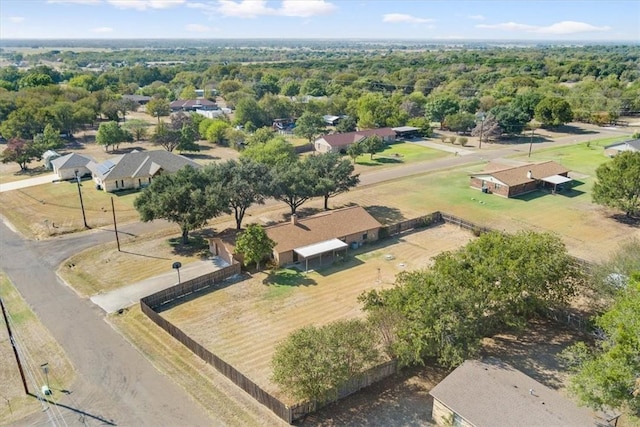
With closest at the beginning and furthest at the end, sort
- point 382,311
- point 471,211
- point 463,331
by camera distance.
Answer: point 463,331 → point 382,311 → point 471,211

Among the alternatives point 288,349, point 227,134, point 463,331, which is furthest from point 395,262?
point 227,134

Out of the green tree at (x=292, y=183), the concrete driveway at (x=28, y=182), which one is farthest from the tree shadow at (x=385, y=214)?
the concrete driveway at (x=28, y=182)

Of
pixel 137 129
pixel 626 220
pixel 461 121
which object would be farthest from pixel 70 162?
pixel 461 121

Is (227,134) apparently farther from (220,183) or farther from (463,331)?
(463,331)

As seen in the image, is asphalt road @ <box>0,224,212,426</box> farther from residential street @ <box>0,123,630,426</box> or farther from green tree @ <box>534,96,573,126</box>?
green tree @ <box>534,96,573,126</box>

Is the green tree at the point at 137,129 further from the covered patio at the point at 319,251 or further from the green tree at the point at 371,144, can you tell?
the covered patio at the point at 319,251

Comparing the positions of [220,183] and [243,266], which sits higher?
Result: [220,183]

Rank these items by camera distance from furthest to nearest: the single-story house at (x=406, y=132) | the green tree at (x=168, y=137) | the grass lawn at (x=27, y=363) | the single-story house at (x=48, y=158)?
1. the single-story house at (x=406, y=132)
2. the green tree at (x=168, y=137)
3. the single-story house at (x=48, y=158)
4. the grass lawn at (x=27, y=363)
